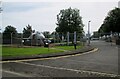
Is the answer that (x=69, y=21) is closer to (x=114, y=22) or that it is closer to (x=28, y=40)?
(x=114, y=22)

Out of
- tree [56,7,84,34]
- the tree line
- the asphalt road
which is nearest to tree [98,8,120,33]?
the tree line

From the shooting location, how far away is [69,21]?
288ft

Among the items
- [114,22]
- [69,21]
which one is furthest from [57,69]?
[69,21]

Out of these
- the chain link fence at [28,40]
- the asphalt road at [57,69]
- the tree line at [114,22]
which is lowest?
the asphalt road at [57,69]

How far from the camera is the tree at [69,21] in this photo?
83838mm

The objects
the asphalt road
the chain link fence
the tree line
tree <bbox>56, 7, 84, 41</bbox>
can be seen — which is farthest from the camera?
tree <bbox>56, 7, 84, 41</bbox>

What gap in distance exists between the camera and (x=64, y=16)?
90.1 m

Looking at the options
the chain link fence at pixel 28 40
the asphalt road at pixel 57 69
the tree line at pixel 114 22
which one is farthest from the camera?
the tree line at pixel 114 22

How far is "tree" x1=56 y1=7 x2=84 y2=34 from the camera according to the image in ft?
275

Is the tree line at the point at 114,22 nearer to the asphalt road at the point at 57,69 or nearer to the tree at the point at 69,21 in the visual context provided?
the tree at the point at 69,21

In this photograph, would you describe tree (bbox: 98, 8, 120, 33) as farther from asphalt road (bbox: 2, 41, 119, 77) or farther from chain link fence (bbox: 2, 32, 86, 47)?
asphalt road (bbox: 2, 41, 119, 77)

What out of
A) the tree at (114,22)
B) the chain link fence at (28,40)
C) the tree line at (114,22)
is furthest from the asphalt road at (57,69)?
the tree at (114,22)

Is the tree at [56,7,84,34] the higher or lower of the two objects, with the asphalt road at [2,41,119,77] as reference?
higher

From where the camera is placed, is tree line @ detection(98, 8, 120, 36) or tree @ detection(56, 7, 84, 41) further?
tree @ detection(56, 7, 84, 41)
